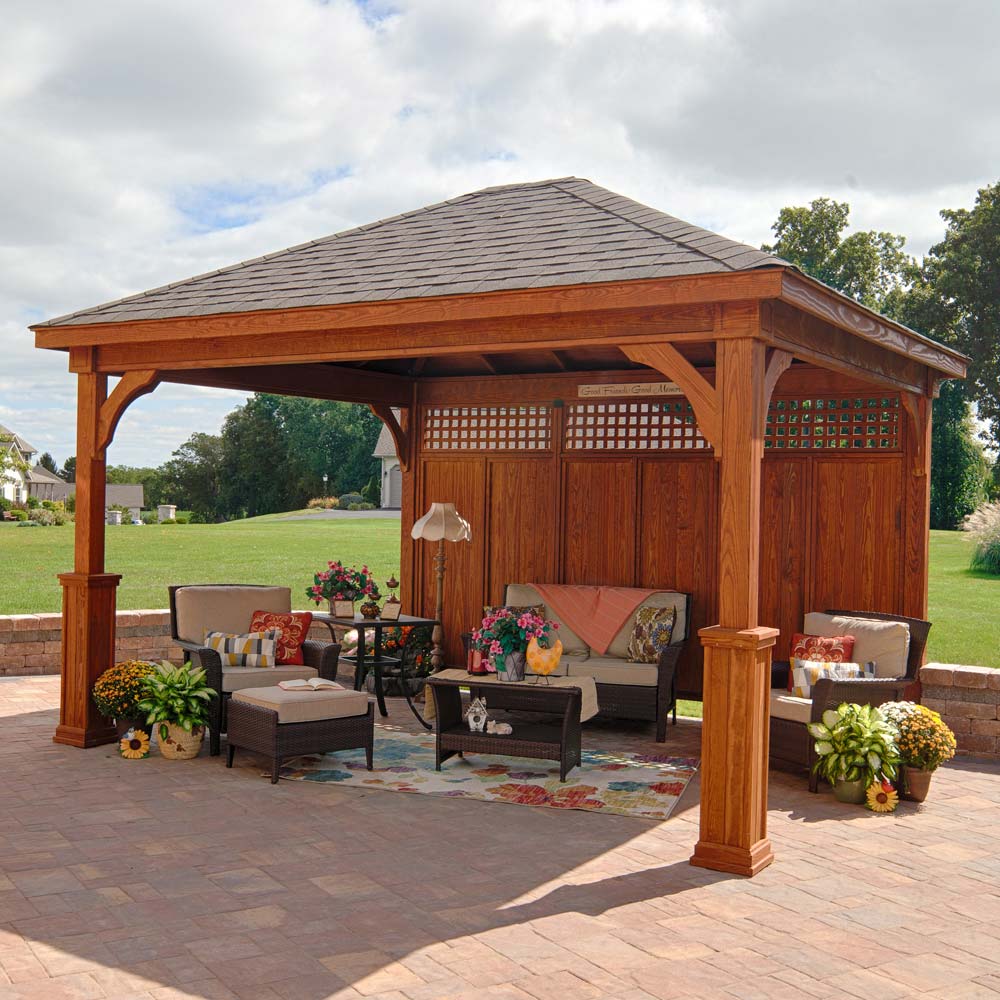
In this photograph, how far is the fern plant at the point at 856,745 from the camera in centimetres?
659

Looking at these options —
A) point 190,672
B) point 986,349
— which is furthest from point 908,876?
point 986,349

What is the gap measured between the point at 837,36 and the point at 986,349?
14.4 metres

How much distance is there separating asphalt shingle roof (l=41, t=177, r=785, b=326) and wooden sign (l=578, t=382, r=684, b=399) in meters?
1.78

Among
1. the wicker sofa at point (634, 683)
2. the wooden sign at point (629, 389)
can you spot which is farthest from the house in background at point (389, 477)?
the wicker sofa at point (634, 683)

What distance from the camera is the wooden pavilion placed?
5488 mm

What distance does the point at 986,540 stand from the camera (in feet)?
62.4

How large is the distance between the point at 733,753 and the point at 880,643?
2.71 meters

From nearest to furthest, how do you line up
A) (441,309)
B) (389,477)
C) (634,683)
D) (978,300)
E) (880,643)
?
(441,309)
(880,643)
(634,683)
(978,300)
(389,477)

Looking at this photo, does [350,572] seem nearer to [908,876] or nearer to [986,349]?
[908,876]

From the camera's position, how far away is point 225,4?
8.60 meters

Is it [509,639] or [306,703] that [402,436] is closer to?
[509,639]

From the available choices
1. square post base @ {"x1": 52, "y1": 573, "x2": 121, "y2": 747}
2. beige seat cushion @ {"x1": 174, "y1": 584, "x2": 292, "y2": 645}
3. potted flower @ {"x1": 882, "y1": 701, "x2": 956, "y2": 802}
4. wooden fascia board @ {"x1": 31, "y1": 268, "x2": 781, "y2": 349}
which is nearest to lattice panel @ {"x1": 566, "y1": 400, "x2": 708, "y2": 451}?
beige seat cushion @ {"x1": 174, "y1": 584, "x2": 292, "y2": 645}

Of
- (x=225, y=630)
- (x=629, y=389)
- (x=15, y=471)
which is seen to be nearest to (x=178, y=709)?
(x=225, y=630)

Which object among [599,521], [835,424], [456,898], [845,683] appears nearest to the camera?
[456,898]
